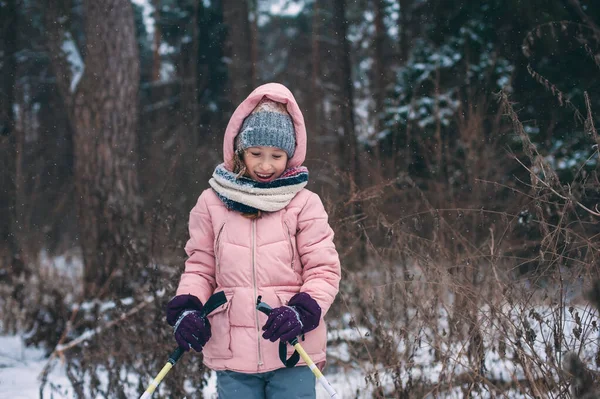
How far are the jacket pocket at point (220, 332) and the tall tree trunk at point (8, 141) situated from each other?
528cm

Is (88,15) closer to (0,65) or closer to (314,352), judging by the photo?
(0,65)

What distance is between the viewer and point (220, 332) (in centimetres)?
243

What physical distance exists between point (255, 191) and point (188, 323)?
1.84ft

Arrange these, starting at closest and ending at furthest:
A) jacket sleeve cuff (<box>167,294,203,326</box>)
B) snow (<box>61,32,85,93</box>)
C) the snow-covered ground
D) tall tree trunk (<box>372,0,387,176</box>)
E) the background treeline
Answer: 1. jacket sleeve cuff (<box>167,294,203,326</box>)
2. the background treeline
3. the snow-covered ground
4. snow (<box>61,32,85,93</box>)
5. tall tree trunk (<box>372,0,387,176</box>)

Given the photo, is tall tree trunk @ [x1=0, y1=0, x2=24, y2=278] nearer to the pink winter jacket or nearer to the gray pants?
the pink winter jacket

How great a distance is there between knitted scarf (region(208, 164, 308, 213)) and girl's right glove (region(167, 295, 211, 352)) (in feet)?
1.34

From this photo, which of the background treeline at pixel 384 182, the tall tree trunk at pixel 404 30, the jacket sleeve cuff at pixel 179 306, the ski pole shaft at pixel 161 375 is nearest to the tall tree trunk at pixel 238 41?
the background treeline at pixel 384 182

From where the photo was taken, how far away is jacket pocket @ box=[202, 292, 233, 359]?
2.42 m

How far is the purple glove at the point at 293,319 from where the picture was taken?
2205 mm

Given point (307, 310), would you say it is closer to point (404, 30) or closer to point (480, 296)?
point (480, 296)

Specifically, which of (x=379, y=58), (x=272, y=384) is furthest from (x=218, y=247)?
(x=379, y=58)

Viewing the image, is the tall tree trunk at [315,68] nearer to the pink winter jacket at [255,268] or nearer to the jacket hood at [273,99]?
the jacket hood at [273,99]

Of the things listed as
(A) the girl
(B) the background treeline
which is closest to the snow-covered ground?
(B) the background treeline

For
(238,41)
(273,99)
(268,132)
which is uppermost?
(238,41)
